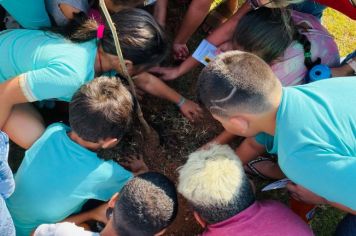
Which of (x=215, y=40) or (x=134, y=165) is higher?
(x=215, y=40)

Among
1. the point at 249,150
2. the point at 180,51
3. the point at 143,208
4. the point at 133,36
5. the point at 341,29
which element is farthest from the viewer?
the point at 341,29

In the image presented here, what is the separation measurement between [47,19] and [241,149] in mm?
1336

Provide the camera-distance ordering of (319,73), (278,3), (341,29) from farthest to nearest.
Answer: (341,29) < (319,73) < (278,3)

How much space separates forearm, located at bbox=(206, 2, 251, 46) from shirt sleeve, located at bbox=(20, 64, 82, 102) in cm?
96

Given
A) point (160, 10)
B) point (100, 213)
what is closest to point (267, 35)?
point (160, 10)

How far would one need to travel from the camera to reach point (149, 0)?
103 inches

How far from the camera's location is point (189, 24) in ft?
9.23

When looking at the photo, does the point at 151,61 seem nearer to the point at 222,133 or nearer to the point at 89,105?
the point at 89,105

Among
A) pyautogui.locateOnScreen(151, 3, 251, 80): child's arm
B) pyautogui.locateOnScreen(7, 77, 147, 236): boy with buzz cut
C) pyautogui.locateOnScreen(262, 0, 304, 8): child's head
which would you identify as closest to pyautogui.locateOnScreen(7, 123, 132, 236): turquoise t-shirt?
pyautogui.locateOnScreen(7, 77, 147, 236): boy with buzz cut

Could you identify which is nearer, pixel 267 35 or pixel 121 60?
pixel 121 60

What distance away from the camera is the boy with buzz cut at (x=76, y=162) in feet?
6.86

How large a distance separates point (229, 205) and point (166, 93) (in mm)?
1046

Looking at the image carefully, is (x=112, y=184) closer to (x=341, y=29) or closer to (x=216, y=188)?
(x=216, y=188)

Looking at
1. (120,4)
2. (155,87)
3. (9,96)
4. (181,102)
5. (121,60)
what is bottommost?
(181,102)
